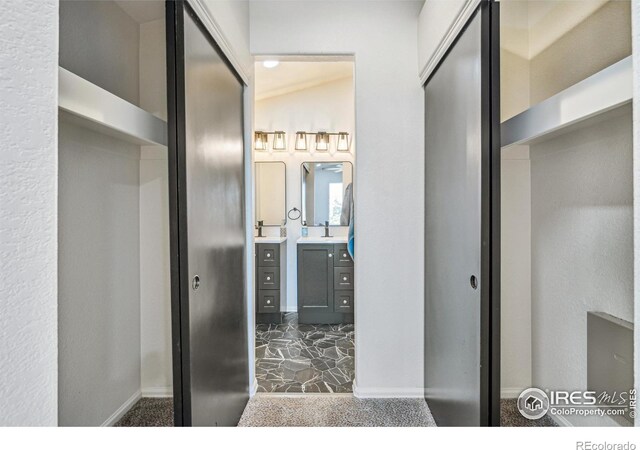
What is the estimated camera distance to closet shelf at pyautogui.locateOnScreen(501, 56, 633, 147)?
0.78m

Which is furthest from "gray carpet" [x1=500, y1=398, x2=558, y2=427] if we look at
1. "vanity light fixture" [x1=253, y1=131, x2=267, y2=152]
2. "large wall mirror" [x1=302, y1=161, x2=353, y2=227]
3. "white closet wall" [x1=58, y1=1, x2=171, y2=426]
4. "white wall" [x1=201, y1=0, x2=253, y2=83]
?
"vanity light fixture" [x1=253, y1=131, x2=267, y2=152]

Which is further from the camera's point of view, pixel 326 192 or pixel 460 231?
pixel 326 192

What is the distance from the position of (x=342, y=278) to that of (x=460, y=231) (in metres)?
2.40

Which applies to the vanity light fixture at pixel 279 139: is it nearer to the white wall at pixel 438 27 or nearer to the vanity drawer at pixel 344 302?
the vanity drawer at pixel 344 302

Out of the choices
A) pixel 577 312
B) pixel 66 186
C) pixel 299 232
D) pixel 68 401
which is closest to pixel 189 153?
pixel 66 186

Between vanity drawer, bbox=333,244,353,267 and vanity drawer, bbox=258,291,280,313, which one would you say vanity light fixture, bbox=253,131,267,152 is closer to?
vanity drawer, bbox=333,244,353,267

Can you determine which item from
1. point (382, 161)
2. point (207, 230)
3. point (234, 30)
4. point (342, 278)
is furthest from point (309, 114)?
point (207, 230)

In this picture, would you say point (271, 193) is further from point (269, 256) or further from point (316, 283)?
point (316, 283)

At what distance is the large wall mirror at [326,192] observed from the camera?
13.7 ft

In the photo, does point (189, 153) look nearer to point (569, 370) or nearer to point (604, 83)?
point (604, 83)

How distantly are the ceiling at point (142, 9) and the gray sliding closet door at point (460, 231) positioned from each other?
4.16ft

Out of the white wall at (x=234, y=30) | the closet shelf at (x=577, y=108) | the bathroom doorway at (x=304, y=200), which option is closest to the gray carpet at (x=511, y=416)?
the closet shelf at (x=577, y=108)

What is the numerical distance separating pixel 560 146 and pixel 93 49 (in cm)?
167

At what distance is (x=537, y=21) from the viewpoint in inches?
44.1
